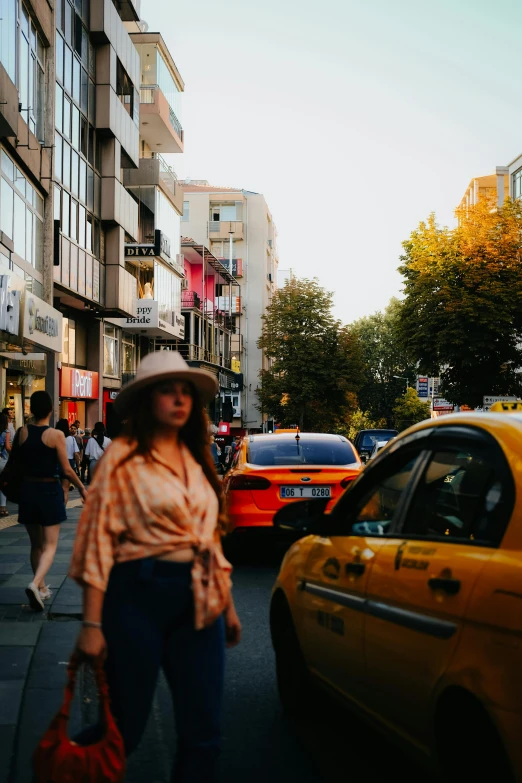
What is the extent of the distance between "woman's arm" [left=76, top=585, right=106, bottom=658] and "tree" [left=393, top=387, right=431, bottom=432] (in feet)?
284

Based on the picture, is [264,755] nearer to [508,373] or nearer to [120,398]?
[120,398]

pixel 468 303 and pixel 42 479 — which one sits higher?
pixel 468 303

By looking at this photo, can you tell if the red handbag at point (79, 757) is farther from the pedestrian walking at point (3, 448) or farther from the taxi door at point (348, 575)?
the pedestrian walking at point (3, 448)

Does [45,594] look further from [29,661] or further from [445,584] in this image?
[445,584]

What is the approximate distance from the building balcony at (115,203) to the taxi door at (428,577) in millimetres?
34255

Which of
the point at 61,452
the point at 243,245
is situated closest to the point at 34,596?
the point at 61,452

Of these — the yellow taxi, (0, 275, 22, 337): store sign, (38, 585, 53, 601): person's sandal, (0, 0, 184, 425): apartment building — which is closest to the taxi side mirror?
the yellow taxi

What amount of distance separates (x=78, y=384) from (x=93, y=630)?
34.3 meters

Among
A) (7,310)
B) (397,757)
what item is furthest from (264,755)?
(7,310)

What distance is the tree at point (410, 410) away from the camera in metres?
90.4

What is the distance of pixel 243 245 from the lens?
95.1 m

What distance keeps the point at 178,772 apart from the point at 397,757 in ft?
5.58

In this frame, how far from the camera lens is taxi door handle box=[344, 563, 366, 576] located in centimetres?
412

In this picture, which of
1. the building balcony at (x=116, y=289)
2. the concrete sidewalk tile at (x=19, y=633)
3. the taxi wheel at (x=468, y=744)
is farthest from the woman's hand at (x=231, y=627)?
the building balcony at (x=116, y=289)
